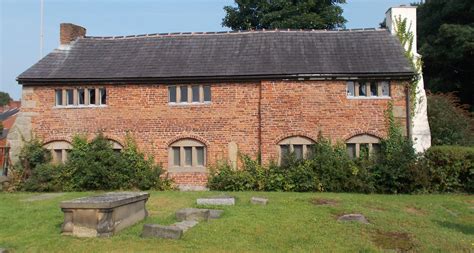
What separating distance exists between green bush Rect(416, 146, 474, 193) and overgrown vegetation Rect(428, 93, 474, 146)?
3.55m

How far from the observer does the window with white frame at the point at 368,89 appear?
62.8ft

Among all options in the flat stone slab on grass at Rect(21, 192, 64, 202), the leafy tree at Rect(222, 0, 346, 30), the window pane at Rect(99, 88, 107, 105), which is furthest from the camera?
the leafy tree at Rect(222, 0, 346, 30)

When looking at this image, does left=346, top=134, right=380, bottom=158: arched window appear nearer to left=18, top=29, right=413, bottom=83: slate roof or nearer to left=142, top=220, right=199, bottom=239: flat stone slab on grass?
left=18, top=29, right=413, bottom=83: slate roof

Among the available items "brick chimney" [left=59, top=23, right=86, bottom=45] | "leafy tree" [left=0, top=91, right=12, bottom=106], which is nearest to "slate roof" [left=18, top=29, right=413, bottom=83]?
"brick chimney" [left=59, top=23, right=86, bottom=45]

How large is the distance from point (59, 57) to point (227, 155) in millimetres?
8989

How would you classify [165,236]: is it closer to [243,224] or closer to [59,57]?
[243,224]

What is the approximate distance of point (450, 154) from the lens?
57.1 feet

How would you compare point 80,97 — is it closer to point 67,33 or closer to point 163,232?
point 67,33

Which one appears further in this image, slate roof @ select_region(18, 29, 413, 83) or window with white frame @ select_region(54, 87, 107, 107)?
window with white frame @ select_region(54, 87, 107, 107)

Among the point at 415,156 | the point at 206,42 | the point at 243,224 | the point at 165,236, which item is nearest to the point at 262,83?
the point at 206,42

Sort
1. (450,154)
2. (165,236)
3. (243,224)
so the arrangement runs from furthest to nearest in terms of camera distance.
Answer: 1. (450,154)
2. (243,224)
3. (165,236)

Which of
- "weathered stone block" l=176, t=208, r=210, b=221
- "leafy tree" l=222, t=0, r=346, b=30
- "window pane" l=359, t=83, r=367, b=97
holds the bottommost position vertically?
"weathered stone block" l=176, t=208, r=210, b=221

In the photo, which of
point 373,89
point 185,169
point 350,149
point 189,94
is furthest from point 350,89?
point 185,169

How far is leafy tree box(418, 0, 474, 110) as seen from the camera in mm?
29906
